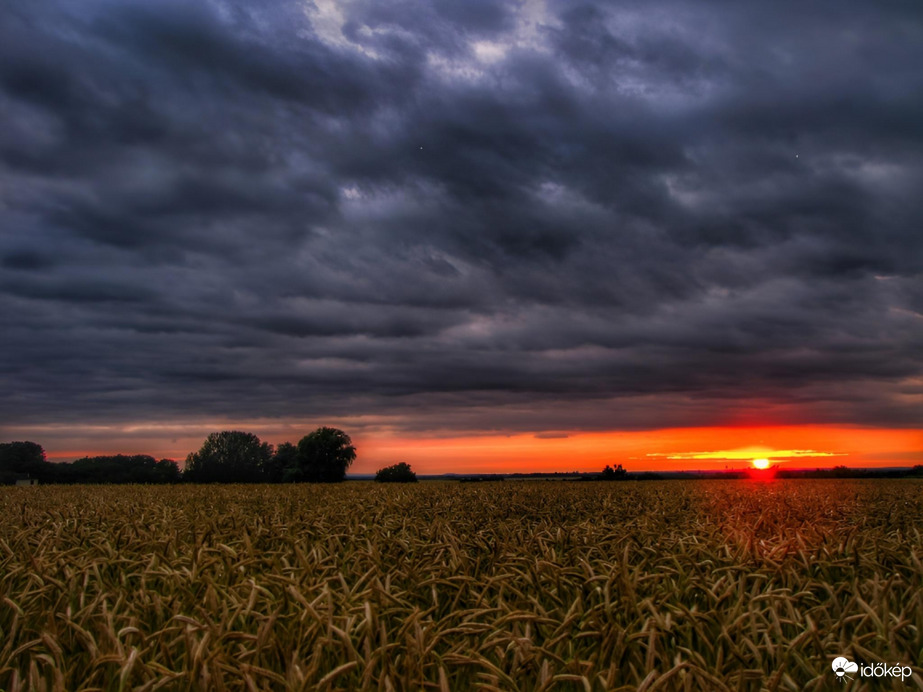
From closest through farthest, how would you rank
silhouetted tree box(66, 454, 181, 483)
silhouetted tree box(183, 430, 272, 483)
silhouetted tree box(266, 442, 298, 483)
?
silhouetted tree box(66, 454, 181, 483), silhouetted tree box(266, 442, 298, 483), silhouetted tree box(183, 430, 272, 483)

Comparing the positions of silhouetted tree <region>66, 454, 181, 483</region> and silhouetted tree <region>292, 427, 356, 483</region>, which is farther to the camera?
silhouetted tree <region>292, 427, 356, 483</region>

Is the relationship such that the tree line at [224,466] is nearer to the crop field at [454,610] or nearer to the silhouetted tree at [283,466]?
the silhouetted tree at [283,466]

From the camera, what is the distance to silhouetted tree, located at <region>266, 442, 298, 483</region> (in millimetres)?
44469

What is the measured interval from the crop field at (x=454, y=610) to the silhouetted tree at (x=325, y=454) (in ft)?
126

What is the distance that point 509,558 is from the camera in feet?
16.3

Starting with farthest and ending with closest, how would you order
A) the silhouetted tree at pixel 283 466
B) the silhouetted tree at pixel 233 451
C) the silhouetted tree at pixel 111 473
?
the silhouetted tree at pixel 233 451 → the silhouetted tree at pixel 283 466 → the silhouetted tree at pixel 111 473

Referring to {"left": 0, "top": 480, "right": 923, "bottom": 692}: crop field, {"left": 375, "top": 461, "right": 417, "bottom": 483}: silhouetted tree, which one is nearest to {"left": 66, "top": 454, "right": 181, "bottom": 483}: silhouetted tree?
{"left": 375, "top": 461, "right": 417, "bottom": 483}: silhouetted tree

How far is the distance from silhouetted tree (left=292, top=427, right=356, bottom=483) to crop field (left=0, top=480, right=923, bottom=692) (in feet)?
126

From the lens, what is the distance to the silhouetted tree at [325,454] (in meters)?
45.2

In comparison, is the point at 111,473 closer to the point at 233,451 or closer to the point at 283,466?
the point at 283,466

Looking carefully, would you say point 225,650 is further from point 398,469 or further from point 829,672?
point 398,469

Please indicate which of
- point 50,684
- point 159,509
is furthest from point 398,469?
point 50,684

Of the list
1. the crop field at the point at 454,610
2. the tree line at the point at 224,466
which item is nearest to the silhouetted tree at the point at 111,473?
the tree line at the point at 224,466

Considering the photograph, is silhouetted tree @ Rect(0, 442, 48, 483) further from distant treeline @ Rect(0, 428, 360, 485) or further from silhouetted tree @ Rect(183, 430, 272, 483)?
silhouetted tree @ Rect(183, 430, 272, 483)
